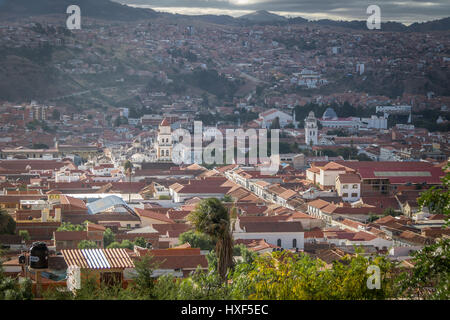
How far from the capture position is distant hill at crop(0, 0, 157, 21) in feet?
259

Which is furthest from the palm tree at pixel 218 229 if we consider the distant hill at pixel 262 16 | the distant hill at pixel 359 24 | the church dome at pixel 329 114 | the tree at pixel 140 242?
the distant hill at pixel 262 16

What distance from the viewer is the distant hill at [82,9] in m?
78.8

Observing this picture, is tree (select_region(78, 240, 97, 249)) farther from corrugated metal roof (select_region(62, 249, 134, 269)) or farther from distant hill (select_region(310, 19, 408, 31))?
distant hill (select_region(310, 19, 408, 31))

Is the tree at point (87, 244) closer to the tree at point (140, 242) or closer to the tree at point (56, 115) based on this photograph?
the tree at point (140, 242)

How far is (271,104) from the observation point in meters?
54.4

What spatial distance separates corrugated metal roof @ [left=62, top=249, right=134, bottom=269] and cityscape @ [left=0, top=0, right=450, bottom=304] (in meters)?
0.04

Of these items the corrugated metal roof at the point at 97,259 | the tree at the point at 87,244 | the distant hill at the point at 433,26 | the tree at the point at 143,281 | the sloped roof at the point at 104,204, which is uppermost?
the distant hill at the point at 433,26

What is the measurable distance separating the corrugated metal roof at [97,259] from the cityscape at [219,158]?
0.13 ft

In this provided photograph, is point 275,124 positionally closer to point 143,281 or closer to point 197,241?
point 197,241

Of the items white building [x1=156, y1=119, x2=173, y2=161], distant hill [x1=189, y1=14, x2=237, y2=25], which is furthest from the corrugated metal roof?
distant hill [x1=189, y1=14, x2=237, y2=25]

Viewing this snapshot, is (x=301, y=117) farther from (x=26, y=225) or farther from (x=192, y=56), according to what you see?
(x=26, y=225)

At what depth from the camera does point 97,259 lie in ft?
23.3
